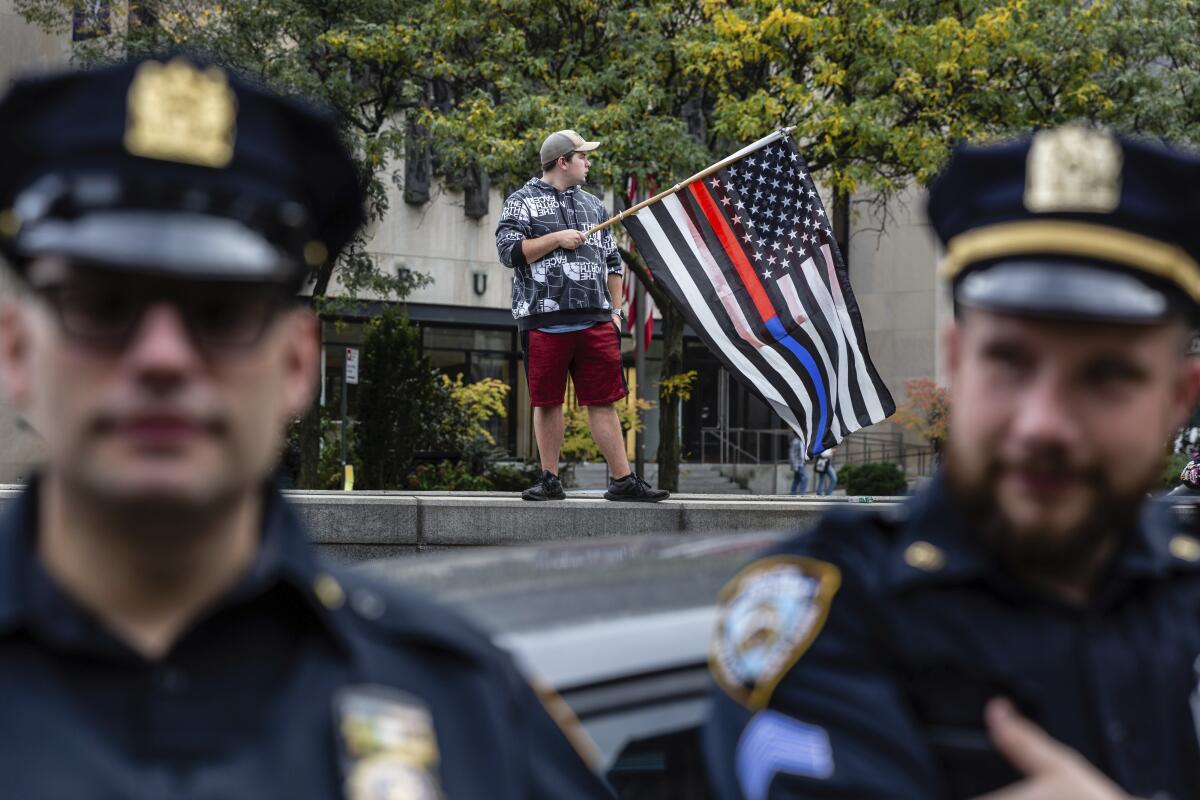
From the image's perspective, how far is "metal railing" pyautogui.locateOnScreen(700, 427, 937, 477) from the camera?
119 feet

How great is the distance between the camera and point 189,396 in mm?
1688

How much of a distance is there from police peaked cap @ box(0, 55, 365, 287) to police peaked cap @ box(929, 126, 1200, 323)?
3.07ft

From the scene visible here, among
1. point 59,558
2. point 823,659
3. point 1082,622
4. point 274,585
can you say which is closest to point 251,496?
point 274,585

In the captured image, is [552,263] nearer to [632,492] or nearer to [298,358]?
[632,492]

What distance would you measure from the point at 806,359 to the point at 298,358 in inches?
265

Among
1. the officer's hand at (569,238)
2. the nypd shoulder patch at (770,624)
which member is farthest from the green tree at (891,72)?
the nypd shoulder patch at (770,624)

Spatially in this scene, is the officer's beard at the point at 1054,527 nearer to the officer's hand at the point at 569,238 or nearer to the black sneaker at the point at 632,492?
the officer's hand at the point at 569,238

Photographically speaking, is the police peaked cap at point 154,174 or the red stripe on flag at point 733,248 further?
the red stripe on flag at point 733,248

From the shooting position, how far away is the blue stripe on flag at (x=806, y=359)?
838cm

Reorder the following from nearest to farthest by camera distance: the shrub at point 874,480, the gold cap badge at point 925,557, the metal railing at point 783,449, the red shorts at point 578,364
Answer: the gold cap badge at point 925,557 → the red shorts at point 578,364 → the shrub at point 874,480 → the metal railing at point 783,449

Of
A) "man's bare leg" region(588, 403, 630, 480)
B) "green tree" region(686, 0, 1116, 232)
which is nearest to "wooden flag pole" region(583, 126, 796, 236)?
"man's bare leg" region(588, 403, 630, 480)

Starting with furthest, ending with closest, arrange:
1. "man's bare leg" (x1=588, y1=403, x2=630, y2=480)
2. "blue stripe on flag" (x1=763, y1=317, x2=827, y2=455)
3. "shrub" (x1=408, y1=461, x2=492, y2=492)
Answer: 1. "shrub" (x1=408, y1=461, x2=492, y2=492)
2. "man's bare leg" (x1=588, y1=403, x2=630, y2=480)
3. "blue stripe on flag" (x1=763, y1=317, x2=827, y2=455)

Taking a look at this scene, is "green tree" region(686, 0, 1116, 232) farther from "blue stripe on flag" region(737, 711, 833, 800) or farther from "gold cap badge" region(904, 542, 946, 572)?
"blue stripe on flag" region(737, 711, 833, 800)

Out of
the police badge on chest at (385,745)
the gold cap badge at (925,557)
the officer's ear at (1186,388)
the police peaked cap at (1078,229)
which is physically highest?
the police peaked cap at (1078,229)
